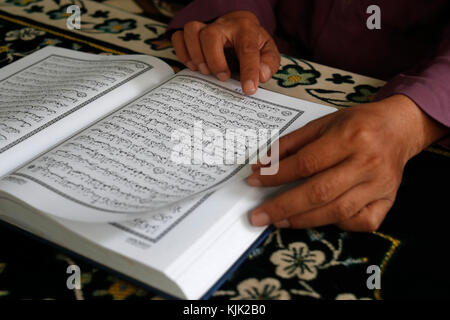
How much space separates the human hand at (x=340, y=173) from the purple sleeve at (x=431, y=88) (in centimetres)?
7

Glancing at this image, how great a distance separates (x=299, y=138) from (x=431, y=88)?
20cm

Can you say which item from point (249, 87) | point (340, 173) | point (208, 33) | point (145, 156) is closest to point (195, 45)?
point (208, 33)

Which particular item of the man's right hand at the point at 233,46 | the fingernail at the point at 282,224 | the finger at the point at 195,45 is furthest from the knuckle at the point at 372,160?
the finger at the point at 195,45

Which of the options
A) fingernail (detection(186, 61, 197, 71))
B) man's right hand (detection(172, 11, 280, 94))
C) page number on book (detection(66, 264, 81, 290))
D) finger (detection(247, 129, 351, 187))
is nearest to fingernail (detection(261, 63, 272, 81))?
man's right hand (detection(172, 11, 280, 94))

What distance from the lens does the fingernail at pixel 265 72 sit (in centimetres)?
73

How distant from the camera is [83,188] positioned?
53cm

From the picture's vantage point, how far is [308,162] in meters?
0.51

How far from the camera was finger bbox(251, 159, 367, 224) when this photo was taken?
501 mm

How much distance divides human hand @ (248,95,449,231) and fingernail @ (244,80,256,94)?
0.51ft

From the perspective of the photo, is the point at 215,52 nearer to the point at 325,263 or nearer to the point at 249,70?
the point at 249,70

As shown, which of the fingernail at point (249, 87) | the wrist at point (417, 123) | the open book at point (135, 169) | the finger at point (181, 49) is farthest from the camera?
the finger at point (181, 49)

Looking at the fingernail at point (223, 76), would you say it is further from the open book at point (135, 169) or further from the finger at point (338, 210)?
the finger at point (338, 210)

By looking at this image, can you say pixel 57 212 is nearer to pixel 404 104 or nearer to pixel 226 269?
pixel 226 269
